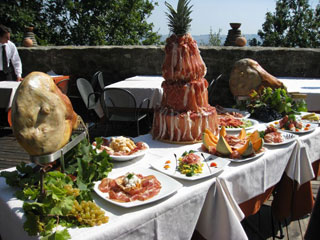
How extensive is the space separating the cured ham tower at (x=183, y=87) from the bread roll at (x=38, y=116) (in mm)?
1092

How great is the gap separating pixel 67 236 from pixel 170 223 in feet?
1.85

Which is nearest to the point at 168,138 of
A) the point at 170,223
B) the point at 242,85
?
the point at 170,223

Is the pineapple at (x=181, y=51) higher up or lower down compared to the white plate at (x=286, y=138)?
higher up

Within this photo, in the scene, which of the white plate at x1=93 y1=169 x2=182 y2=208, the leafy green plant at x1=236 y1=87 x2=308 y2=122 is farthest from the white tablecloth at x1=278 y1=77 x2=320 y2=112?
the white plate at x1=93 y1=169 x2=182 y2=208

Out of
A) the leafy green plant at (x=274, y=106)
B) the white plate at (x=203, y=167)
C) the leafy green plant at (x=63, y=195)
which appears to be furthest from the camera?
the leafy green plant at (x=274, y=106)

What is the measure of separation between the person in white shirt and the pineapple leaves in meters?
4.31

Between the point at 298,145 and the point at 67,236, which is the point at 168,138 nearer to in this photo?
the point at 298,145

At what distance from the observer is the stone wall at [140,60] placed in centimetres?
553

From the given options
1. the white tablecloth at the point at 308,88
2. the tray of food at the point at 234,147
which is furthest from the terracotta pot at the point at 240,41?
the tray of food at the point at 234,147

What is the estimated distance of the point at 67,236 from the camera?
47.5 inches

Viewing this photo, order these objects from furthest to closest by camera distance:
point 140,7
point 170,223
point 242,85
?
point 140,7 → point 242,85 → point 170,223

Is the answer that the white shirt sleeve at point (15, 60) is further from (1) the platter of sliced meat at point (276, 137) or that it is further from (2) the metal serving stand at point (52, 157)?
(1) the platter of sliced meat at point (276, 137)

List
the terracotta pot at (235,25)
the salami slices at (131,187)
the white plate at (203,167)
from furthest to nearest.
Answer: the terracotta pot at (235,25)
the white plate at (203,167)
the salami slices at (131,187)

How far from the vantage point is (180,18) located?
2357 mm
